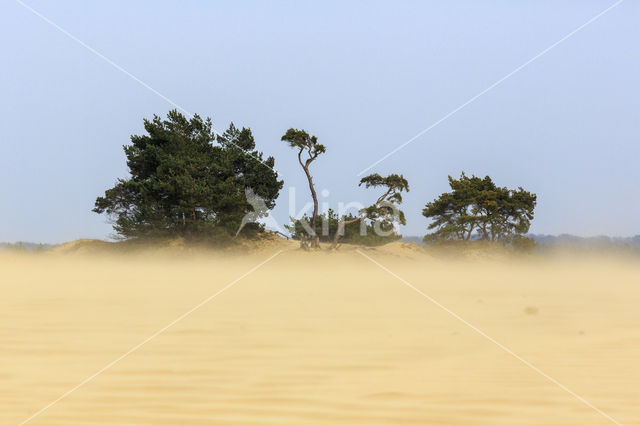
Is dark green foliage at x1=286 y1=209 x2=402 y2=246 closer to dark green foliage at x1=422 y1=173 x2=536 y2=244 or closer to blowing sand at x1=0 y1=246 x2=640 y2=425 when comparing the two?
dark green foliage at x1=422 y1=173 x2=536 y2=244

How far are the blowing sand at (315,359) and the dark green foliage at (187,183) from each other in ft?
47.6

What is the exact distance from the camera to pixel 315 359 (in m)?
4.76

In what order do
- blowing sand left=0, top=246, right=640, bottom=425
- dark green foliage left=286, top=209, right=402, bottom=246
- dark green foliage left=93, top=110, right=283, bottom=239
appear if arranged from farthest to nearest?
1. dark green foliage left=286, top=209, right=402, bottom=246
2. dark green foliage left=93, top=110, right=283, bottom=239
3. blowing sand left=0, top=246, right=640, bottom=425

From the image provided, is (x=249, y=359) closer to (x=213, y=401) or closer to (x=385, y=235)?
(x=213, y=401)

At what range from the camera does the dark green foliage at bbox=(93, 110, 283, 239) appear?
2381 centimetres

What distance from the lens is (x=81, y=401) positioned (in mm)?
3660

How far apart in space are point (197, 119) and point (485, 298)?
22258 mm

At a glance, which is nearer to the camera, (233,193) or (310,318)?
(310,318)

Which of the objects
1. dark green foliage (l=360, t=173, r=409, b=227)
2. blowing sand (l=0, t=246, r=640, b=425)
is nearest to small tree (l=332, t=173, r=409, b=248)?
dark green foliage (l=360, t=173, r=409, b=227)

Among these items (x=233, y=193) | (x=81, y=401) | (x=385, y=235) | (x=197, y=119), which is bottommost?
(x=81, y=401)

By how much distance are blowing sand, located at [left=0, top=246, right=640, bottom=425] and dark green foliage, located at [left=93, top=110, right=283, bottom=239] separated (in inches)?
572

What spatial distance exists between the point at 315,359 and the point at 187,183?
20.0 meters

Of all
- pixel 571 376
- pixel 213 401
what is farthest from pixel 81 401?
pixel 571 376

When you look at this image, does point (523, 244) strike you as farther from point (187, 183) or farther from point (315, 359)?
point (315, 359)
